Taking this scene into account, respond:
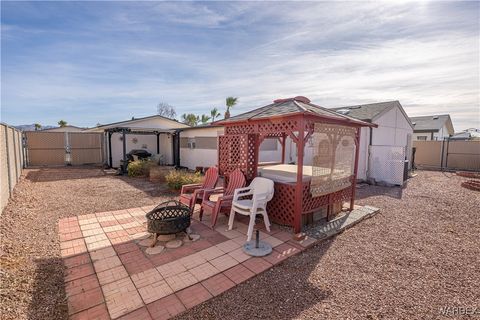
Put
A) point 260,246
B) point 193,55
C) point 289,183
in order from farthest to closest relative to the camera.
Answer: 1. point 193,55
2. point 289,183
3. point 260,246

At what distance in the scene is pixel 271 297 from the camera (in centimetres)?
253

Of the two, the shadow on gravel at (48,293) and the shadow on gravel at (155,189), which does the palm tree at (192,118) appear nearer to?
the shadow on gravel at (155,189)

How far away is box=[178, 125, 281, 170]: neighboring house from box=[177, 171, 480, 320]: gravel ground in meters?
6.88

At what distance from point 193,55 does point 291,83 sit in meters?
3.67

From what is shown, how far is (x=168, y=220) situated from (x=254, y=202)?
1474 mm

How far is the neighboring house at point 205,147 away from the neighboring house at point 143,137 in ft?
4.06

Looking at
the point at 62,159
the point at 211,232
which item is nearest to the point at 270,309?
the point at 211,232

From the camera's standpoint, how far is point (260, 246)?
3.64 meters

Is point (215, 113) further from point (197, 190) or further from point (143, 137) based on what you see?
point (197, 190)

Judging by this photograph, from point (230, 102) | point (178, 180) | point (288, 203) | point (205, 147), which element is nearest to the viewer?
point (288, 203)

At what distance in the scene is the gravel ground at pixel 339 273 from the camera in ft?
7.64

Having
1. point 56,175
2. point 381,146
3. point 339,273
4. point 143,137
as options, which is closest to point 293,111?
point 339,273

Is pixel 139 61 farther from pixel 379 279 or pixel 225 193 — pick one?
pixel 379 279

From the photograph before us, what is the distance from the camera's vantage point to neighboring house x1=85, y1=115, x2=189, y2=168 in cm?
1236
